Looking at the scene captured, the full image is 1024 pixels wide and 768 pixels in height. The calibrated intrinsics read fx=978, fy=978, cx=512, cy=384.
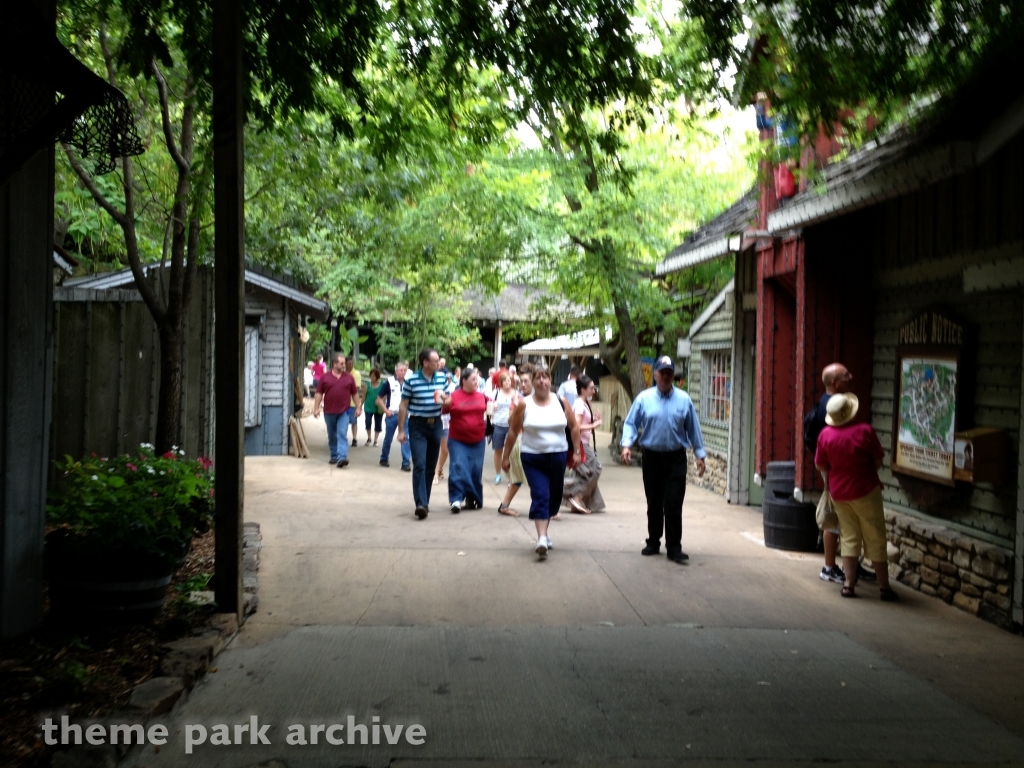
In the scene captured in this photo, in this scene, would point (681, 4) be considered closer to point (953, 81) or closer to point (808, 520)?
point (953, 81)

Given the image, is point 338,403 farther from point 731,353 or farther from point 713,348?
point 731,353

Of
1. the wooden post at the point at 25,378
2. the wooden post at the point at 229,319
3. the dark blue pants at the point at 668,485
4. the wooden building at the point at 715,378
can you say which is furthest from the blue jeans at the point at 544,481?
the wooden building at the point at 715,378

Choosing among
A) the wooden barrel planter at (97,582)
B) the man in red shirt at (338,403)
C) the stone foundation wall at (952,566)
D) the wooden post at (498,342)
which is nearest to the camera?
the wooden barrel planter at (97,582)

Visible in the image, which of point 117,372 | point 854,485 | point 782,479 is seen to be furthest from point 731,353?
point 117,372

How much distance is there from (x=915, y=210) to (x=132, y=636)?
7393mm

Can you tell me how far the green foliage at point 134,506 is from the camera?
571 cm

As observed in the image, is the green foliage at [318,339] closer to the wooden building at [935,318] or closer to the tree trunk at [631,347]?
the tree trunk at [631,347]

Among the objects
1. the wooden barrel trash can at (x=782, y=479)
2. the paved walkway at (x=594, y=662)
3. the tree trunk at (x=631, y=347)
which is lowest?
the paved walkway at (x=594, y=662)

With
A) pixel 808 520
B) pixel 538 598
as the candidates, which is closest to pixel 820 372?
pixel 808 520

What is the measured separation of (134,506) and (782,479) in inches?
253

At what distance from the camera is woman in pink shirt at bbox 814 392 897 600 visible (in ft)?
25.6

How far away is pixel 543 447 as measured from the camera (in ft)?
30.5

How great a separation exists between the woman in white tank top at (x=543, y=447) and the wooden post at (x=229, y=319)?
3.38 m

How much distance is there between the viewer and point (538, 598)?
7.59 m
